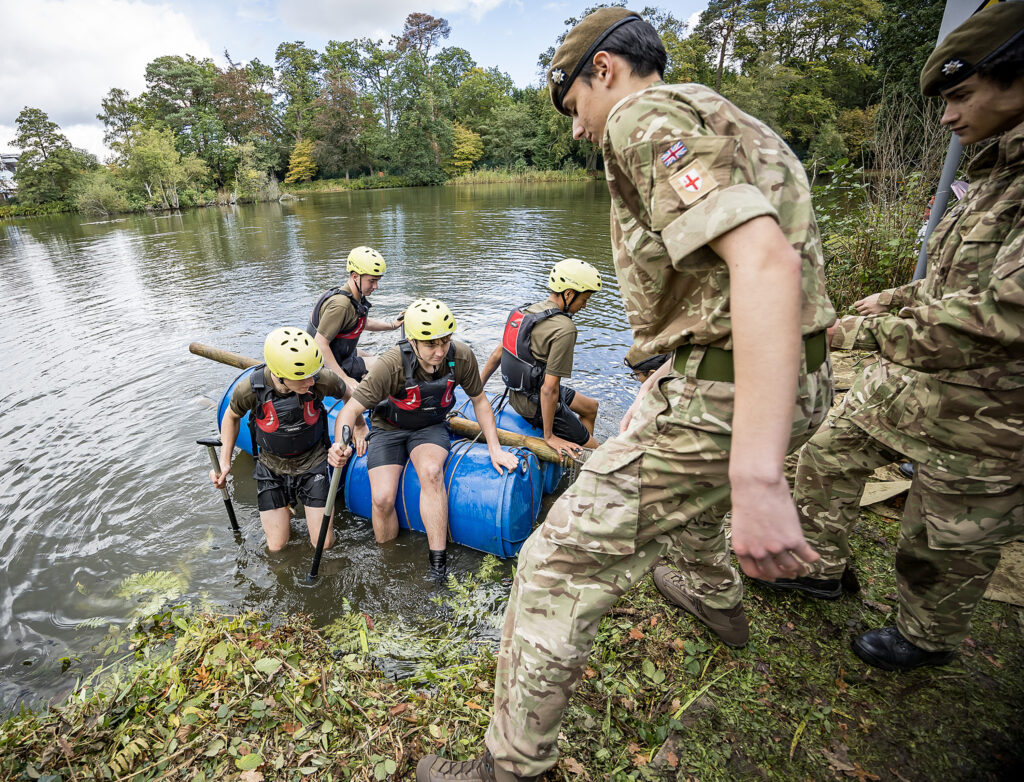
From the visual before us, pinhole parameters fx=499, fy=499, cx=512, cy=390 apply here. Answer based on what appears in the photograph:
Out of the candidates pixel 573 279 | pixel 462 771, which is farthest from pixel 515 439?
pixel 462 771

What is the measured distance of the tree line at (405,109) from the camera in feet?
137

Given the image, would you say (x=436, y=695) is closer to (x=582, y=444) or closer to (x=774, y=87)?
(x=582, y=444)

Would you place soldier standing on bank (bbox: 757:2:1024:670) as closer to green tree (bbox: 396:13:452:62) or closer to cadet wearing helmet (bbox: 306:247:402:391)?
cadet wearing helmet (bbox: 306:247:402:391)

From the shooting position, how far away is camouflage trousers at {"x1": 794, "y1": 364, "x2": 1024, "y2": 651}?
2.23m

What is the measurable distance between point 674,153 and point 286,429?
4.32 m

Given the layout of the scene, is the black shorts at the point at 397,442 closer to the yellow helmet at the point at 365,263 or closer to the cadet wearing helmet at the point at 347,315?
the cadet wearing helmet at the point at 347,315

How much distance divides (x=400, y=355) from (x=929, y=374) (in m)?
3.79

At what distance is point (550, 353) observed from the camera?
16.6ft

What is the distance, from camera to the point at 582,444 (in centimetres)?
575

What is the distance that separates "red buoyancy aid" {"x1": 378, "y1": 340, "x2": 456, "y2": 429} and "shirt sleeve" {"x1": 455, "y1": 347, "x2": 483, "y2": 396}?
0.06 meters

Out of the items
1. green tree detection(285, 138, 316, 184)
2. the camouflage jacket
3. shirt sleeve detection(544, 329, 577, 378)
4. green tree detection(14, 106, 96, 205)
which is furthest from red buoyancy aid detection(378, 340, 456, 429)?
green tree detection(285, 138, 316, 184)

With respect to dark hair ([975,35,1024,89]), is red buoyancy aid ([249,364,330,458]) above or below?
below

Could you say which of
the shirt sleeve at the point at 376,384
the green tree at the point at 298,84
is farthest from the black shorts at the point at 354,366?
the green tree at the point at 298,84

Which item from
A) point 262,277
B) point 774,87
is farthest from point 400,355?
point 774,87
